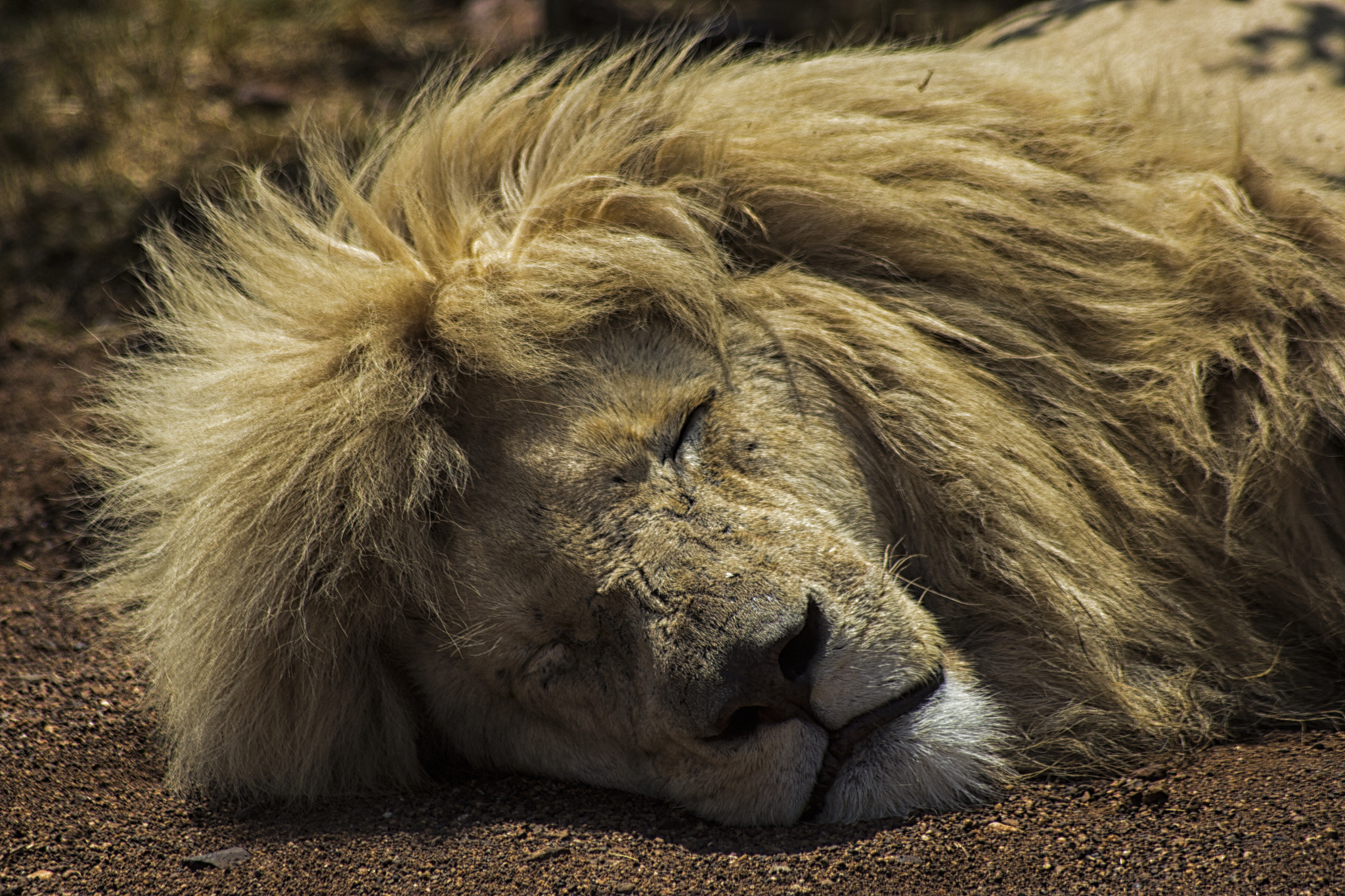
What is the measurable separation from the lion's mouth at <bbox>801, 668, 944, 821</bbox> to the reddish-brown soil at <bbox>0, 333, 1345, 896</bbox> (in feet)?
0.21

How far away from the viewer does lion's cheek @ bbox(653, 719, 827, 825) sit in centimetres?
229

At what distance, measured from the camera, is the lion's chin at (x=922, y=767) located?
92.4 inches

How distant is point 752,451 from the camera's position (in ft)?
8.45

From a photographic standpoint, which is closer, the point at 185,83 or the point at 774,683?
the point at 774,683

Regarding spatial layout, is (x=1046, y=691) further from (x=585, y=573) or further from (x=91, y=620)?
(x=91, y=620)

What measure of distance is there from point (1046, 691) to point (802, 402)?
79 cm

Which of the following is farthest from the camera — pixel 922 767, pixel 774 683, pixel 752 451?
pixel 752 451

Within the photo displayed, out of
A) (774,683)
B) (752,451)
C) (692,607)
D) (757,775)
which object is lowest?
(757,775)

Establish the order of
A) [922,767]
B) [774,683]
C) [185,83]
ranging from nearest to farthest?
1. [774,683]
2. [922,767]
3. [185,83]

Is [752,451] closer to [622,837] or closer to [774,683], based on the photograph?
[774,683]

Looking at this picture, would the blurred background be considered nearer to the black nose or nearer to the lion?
the lion

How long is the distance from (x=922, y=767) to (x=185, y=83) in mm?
4995

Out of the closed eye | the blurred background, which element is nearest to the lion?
the closed eye

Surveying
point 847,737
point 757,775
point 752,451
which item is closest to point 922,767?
point 847,737
